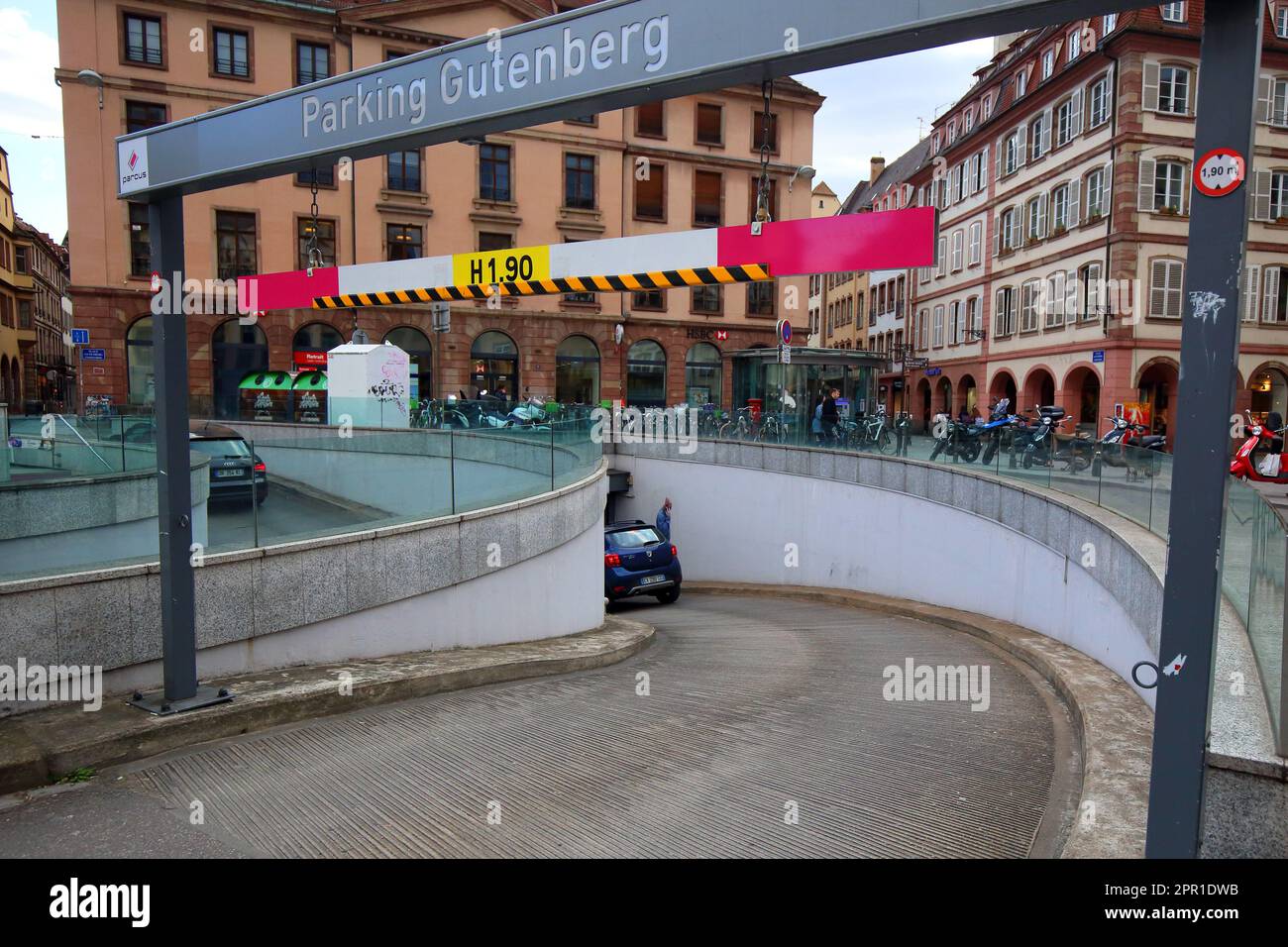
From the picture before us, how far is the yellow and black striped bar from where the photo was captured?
5160 millimetres

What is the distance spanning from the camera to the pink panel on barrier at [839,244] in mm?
4375

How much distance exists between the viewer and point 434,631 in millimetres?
8930

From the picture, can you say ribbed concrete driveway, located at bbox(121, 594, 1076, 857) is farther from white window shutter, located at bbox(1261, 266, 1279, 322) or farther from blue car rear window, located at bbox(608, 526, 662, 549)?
white window shutter, located at bbox(1261, 266, 1279, 322)

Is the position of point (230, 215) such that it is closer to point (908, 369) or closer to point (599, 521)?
point (599, 521)

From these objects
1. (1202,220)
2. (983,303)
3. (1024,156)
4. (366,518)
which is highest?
(1024,156)

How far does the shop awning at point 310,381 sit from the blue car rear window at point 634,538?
66.9ft

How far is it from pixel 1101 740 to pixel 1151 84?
103 feet

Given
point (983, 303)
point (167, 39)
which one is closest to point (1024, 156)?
point (983, 303)

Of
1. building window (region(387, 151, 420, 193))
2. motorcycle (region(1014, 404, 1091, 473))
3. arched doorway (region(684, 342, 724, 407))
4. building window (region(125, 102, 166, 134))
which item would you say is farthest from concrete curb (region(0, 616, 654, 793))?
building window (region(125, 102, 166, 134))

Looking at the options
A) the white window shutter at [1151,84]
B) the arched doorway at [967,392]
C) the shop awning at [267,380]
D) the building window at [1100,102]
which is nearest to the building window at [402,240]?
the shop awning at [267,380]

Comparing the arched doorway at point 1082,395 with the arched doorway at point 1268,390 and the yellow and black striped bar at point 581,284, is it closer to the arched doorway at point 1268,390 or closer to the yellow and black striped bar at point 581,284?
the arched doorway at point 1268,390

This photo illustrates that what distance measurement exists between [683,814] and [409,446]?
21.2ft

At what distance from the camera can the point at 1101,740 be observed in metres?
5.77
